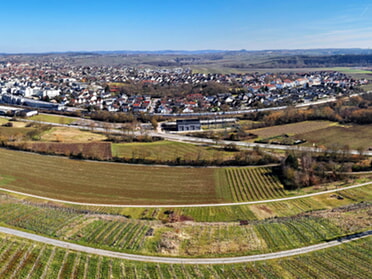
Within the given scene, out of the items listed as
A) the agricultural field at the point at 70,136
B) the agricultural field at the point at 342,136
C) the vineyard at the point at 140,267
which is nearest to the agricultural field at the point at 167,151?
the agricultural field at the point at 70,136

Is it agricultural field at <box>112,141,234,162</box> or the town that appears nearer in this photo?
agricultural field at <box>112,141,234,162</box>

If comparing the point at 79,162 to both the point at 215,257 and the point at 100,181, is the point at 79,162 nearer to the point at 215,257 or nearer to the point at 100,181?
the point at 100,181

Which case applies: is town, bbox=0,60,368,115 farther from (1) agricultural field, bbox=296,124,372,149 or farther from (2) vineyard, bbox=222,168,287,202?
(2) vineyard, bbox=222,168,287,202

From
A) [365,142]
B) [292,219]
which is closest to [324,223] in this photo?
[292,219]

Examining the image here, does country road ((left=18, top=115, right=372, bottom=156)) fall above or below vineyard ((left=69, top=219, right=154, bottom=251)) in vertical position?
above

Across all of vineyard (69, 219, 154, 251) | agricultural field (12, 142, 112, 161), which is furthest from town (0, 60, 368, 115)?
vineyard (69, 219, 154, 251)

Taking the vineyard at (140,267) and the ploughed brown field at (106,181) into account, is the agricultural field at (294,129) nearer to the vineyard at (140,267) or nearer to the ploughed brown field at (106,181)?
the ploughed brown field at (106,181)
